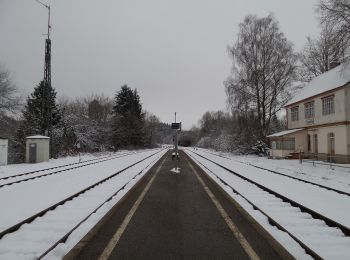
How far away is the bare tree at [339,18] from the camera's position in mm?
20953

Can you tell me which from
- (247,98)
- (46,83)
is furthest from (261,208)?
(247,98)

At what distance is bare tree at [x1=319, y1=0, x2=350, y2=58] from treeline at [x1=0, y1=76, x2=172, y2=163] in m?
25.2

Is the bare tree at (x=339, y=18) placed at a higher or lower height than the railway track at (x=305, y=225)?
higher

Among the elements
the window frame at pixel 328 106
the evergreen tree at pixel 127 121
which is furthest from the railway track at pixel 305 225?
the evergreen tree at pixel 127 121

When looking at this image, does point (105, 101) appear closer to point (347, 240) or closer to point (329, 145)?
point (329, 145)

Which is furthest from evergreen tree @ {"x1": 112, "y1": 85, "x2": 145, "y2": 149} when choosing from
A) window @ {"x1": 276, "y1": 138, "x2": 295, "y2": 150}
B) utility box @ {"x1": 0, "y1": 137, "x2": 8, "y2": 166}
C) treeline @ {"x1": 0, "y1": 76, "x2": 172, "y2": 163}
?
utility box @ {"x1": 0, "y1": 137, "x2": 8, "y2": 166}

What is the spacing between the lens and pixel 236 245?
5785mm

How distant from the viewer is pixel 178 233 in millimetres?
6531

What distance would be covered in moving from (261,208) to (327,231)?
2465 mm

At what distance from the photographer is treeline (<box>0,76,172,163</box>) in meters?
39.3

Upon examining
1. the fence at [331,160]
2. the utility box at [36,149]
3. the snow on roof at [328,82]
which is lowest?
the fence at [331,160]

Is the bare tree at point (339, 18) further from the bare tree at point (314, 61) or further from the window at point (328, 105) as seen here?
the bare tree at point (314, 61)

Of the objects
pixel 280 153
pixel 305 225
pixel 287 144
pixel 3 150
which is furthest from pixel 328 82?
pixel 3 150

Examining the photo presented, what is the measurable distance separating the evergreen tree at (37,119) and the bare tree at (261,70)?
21.6m
